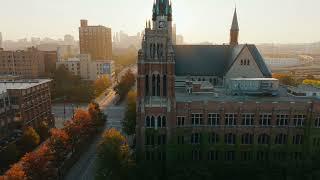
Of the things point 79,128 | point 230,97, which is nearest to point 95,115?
point 79,128

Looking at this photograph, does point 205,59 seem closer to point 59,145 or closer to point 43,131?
point 59,145

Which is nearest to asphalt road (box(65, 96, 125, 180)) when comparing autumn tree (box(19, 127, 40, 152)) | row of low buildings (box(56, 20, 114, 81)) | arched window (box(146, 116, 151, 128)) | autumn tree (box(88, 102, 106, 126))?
autumn tree (box(88, 102, 106, 126))

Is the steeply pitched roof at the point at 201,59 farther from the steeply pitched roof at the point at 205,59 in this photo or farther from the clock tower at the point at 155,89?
the clock tower at the point at 155,89

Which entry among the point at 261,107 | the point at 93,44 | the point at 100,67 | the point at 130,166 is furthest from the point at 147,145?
the point at 93,44

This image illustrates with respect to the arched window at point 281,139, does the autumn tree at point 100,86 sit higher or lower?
higher

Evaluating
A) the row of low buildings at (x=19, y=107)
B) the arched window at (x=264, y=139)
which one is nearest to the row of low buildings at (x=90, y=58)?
the row of low buildings at (x=19, y=107)

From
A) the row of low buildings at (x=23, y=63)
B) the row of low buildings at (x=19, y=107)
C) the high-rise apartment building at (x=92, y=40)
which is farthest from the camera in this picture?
the high-rise apartment building at (x=92, y=40)
